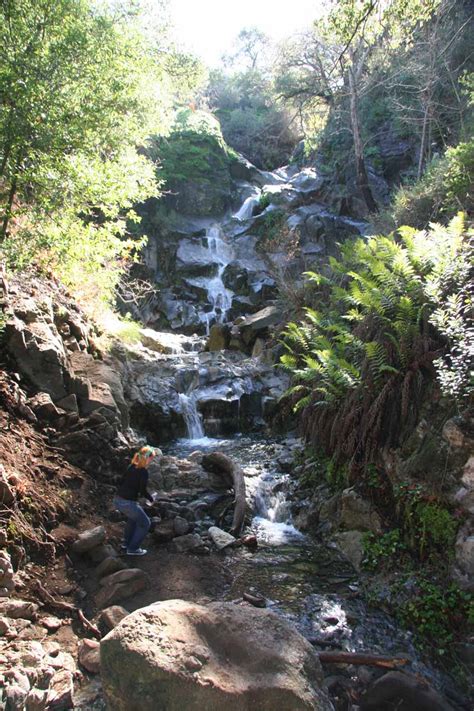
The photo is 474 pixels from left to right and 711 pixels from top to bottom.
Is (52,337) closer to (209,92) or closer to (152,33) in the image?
(152,33)

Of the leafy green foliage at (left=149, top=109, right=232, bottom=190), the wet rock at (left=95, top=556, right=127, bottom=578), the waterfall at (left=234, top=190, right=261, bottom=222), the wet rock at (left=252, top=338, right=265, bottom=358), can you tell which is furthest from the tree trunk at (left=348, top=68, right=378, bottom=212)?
the wet rock at (left=95, top=556, right=127, bottom=578)

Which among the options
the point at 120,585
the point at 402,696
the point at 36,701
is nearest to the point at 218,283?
the point at 120,585

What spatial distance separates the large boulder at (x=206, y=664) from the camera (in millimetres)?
2693

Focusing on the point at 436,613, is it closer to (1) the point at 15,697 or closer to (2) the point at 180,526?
(2) the point at 180,526

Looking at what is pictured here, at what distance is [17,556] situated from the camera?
430 centimetres

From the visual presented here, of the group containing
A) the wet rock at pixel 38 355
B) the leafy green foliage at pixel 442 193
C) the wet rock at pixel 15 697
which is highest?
the leafy green foliage at pixel 442 193

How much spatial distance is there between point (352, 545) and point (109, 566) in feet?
9.34

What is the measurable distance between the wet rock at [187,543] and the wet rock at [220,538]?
0.20m

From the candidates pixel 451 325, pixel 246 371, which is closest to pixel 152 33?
pixel 246 371

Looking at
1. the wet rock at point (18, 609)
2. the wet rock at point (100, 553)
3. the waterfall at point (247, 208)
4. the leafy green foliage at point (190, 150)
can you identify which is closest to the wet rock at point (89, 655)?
the wet rock at point (18, 609)

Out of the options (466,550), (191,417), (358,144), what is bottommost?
(466,550)

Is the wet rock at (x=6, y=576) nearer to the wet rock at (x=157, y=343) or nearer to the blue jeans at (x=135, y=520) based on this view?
the blue jeans at (x=135, y=520)

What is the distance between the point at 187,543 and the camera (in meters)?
5.73

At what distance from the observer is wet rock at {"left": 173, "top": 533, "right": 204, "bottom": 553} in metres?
5.64
